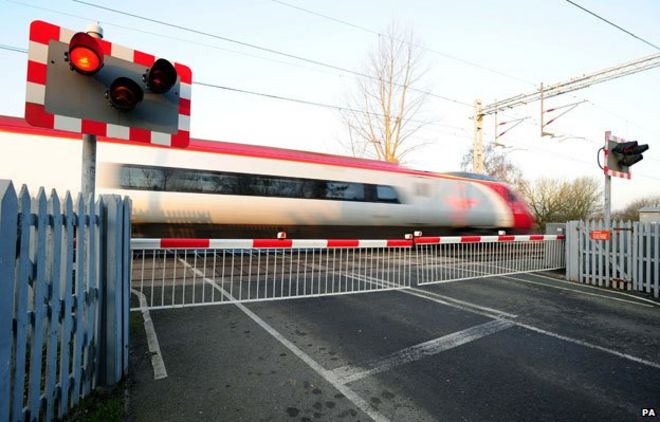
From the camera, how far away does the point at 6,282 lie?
177 cm

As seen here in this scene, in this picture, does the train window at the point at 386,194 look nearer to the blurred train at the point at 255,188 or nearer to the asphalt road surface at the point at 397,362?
the blurred train at the point at 255,188

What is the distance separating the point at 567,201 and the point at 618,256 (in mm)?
27390

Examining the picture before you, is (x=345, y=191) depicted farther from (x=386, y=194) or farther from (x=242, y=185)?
(x=242, y=185)

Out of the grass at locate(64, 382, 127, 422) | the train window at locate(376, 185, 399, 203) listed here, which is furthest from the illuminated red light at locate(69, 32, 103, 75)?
the train window at locate(376, 185, 399, 203)

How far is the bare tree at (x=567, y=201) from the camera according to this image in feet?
95.2

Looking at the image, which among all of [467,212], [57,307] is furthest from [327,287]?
[467,212]

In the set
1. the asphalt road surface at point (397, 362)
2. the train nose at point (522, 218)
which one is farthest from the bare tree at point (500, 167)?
the asphalt road surface at point (397, 362)

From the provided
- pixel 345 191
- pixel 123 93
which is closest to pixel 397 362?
pixel 123 93

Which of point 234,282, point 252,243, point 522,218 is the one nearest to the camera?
point 252,243

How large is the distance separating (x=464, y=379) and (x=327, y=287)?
144 inches

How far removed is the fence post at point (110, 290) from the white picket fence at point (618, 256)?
886 centimetres

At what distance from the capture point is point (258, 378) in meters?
2.87

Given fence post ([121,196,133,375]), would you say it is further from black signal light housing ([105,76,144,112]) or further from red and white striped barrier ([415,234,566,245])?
red and white striped barrier ([415,234,566,245])

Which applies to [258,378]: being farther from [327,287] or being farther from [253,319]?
[327,287]
